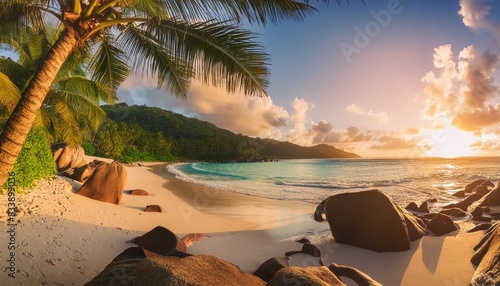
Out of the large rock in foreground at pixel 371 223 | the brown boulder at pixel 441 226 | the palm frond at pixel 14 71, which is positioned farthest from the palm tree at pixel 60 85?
the brown boulder at pixel 441 226

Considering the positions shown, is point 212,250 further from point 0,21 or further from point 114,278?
point 0,21

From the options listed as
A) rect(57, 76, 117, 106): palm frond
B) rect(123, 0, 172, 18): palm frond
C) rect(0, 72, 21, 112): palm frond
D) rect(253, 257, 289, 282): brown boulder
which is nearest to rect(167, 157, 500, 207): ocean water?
rect(57, 76, 117, 106): palm frond

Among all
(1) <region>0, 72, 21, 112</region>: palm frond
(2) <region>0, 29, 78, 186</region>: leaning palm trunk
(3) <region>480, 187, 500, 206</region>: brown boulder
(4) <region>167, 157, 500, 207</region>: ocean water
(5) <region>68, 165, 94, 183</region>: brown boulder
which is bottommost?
(4) <region>167, 157, 500, 207</region>: ocean water

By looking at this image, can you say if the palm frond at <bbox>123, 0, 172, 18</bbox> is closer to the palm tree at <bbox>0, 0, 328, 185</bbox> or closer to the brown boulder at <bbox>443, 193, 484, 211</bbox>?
the palm tree at <bbox>0, 0, 328, 185</bbox>

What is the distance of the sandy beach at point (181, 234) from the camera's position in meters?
4.52

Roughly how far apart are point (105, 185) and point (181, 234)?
413cm

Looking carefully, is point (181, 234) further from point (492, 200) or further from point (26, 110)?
point (492, 200)

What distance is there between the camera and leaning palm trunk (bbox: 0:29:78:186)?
14.3 feet

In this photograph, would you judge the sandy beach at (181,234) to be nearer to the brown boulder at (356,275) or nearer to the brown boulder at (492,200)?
the brown boulder at (356,275)

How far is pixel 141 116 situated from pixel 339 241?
150m

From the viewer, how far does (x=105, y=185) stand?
977 centimetres

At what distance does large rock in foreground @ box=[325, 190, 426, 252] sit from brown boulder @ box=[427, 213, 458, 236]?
A: 39cm

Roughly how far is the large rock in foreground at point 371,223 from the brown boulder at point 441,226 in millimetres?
395

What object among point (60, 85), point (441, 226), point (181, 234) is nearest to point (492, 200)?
point (441, 226)
